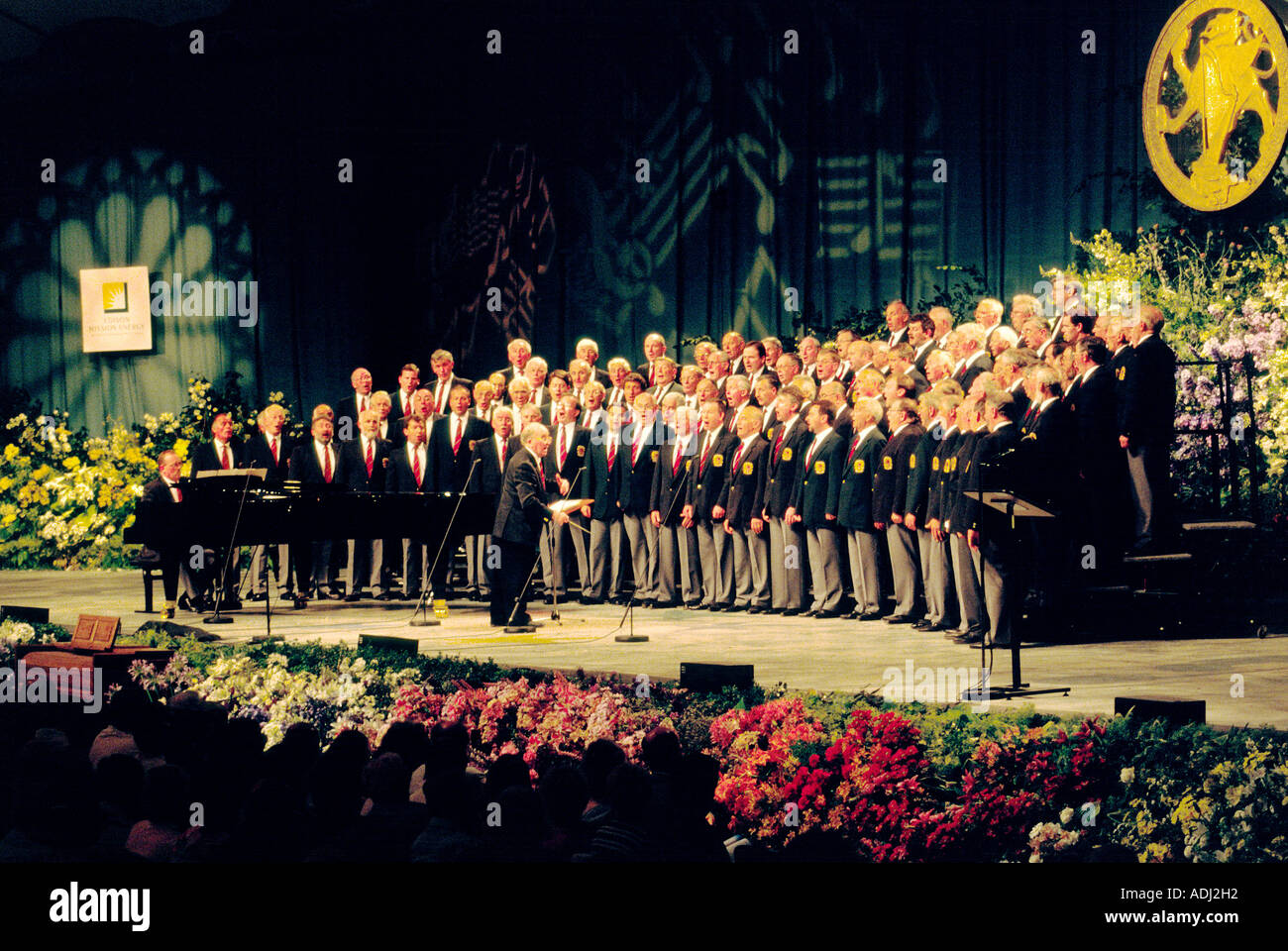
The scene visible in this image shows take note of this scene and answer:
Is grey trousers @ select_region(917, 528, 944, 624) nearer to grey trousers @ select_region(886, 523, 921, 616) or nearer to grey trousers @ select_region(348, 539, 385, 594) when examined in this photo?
grey trousers @ select_region(886, 523, 921, 616)

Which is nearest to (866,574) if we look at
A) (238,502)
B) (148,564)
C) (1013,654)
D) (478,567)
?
(1013,654)

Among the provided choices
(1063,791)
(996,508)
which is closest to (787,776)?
(1063,791)

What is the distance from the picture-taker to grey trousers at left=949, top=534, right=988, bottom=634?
27.0ft

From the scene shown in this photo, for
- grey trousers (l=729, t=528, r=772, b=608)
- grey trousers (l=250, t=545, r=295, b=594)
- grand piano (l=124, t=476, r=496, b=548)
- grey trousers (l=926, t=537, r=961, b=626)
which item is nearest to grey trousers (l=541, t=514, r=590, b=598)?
grand piano (l=124, t=476, r=496, b=548)

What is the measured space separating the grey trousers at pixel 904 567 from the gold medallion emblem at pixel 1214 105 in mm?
3372

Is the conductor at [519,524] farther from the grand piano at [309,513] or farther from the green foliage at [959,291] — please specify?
the green foliage at [959,291]

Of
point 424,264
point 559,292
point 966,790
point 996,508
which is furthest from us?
point 424,264

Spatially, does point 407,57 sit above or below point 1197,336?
above

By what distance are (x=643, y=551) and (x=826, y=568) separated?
171 cm

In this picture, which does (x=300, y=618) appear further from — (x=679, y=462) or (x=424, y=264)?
(x=424, y=264)

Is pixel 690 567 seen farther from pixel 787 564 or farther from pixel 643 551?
pixel 787 564

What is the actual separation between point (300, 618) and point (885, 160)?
239 inches

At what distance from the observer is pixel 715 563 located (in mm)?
10367

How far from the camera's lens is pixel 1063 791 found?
466 cm
